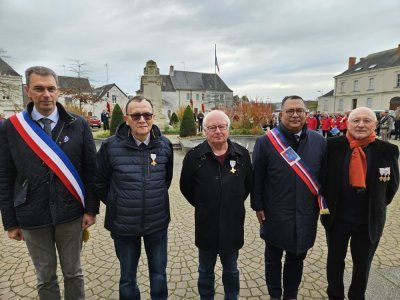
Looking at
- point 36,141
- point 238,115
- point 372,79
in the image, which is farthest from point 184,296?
point 372,79

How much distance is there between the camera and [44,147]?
229 cm

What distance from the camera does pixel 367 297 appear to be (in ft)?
10.0

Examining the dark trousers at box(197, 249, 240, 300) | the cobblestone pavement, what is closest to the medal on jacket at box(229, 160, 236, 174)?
the dark trousers at box(197, 249, 240, 300)

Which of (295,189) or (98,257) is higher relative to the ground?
(295,189)

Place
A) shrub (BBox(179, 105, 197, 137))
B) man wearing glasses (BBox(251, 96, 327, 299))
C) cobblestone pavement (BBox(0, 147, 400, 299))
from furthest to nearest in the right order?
1. shrub (BBox(179, 105, 197, 137))
2. cobblestone pavement (BBox(0, 147, 400, 299))
3. man wearing glasses (BBox(251, 96, 327, 299))

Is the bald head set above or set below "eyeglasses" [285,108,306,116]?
below

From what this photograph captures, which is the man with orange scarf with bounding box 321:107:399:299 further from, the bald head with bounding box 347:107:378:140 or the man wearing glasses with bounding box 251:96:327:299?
the man wearing glasses with bounding box 251:96:327:299

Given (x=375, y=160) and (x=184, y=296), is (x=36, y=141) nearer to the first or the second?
(x=184, y=296)

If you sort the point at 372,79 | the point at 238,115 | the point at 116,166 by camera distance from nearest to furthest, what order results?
the point at 116,166 < the point at 238,115 < the point at 372,79

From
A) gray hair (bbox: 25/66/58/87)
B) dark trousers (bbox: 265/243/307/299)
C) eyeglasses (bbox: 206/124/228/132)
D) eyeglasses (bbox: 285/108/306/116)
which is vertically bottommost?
dark trousers (bbox: 265/243/307/299)

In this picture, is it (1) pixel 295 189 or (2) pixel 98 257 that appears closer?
(1) pixel 295 189

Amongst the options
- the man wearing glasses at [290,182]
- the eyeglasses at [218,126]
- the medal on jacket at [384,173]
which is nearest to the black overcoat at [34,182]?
the eyeglasses at [218,126]

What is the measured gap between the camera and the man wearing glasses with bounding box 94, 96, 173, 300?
248cm

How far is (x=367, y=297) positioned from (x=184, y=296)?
6.96 ft
